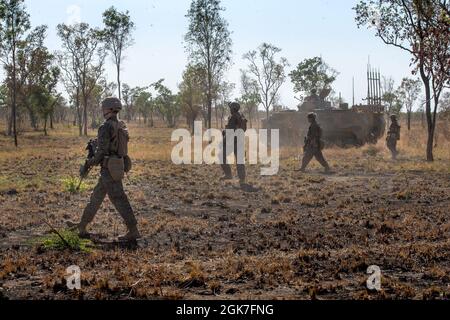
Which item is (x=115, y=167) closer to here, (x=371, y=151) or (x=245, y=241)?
(x=245, y=241)

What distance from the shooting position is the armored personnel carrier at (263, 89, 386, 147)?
28781mm

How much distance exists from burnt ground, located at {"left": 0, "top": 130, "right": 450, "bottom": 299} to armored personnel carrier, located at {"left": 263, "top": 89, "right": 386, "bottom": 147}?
46.1 feet

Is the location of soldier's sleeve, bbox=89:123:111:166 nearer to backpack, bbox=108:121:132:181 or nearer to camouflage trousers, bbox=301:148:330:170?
backpack, bbox=108:121:132:181

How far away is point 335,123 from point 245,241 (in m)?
22.1

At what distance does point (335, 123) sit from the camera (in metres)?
28.8

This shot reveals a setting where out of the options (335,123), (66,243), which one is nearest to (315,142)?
(66,243)

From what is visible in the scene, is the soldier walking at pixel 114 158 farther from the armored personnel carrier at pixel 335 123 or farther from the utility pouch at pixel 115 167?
the armored personnel carrier at pixel 335 123

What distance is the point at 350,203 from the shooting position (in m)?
10.8

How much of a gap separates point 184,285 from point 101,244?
2.29m

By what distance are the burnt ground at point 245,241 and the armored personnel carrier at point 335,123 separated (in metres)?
14.0

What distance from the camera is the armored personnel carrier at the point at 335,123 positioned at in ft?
94.4

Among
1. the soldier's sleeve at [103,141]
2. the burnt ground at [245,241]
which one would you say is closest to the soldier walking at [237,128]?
the burnt ground at [245,241]
